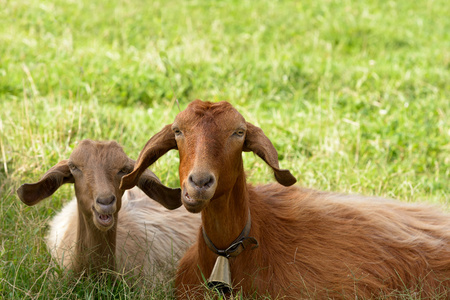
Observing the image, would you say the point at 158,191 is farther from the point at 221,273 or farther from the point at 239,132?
the point at 239,132

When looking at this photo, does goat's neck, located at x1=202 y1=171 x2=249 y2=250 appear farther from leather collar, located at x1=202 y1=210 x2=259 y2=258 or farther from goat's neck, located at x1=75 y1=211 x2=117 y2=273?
goat's neck, located at x1=75 y1=211 x2=117 y2=273

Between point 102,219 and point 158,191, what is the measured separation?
2.13ft

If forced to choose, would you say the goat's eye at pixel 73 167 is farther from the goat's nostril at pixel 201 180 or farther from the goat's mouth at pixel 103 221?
→ the goat's nostril at pixel 201 180

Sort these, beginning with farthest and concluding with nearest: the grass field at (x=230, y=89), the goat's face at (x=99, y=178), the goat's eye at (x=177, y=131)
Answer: the grass field at (x=230, y=89) < the goat's face at (x=99, y=178) < the goat's eye at (x=177, y=131)

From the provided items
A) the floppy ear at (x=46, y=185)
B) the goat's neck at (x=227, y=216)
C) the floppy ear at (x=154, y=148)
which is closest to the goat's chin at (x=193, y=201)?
the goat's neck at (x=227, y=216)

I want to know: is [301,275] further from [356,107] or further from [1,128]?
[356,107]

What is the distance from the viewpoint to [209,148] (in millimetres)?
3707

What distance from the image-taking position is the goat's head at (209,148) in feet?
11.8

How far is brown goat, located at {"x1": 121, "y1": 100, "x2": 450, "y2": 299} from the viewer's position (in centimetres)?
382

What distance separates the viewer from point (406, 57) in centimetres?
1044

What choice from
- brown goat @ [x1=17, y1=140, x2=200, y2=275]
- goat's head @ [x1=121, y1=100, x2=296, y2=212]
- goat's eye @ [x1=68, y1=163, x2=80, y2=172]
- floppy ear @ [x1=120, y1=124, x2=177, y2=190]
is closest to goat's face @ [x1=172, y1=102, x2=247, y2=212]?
goat's head @ [x1=121, y1=100, x2=296, y2=212]

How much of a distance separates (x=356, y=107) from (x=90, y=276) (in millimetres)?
4876

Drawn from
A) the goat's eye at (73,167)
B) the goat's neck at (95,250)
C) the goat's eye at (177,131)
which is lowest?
the goat's neck at (95,250)

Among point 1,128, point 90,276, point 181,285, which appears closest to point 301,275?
point 181,285
